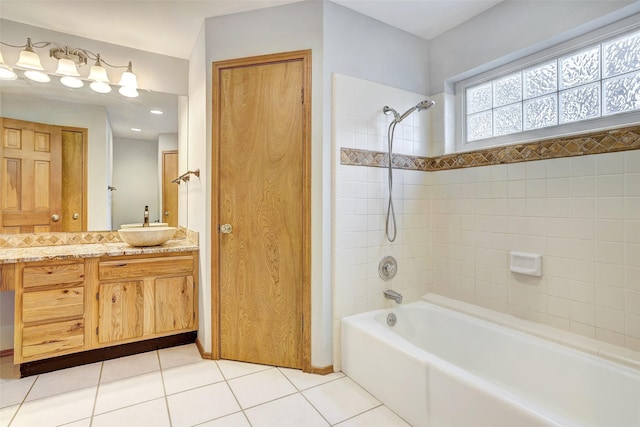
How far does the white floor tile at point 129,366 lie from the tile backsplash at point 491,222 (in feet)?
4.20

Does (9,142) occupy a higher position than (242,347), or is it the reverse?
(9,142)

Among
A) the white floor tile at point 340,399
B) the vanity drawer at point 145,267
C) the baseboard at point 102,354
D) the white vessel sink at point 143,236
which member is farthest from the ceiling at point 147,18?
the white floor tile at point 340,399

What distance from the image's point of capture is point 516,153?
1.93 metres

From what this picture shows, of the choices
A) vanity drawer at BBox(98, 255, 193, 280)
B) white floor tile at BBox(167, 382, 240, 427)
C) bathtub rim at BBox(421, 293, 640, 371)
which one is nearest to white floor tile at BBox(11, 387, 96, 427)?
white floor tile at BBox(167, 382, 240, 427)

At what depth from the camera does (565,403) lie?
1503 millimetres

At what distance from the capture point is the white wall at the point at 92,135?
229cm

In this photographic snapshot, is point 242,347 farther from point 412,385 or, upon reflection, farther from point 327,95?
point 327,95

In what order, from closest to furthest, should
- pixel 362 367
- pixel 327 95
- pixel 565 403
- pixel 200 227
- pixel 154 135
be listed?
pixel 565 403 < pixel 362 367 < pixel 327 95 < pixel 200 227 < pixel 154 135

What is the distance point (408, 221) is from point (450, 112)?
914 millimetres

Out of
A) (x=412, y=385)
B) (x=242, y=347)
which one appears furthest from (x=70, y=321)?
(x=412, y=385)

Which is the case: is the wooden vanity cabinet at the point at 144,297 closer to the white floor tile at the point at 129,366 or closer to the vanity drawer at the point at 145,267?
the vanity drawer at the point at 145,267

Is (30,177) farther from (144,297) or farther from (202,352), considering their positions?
(202,352)

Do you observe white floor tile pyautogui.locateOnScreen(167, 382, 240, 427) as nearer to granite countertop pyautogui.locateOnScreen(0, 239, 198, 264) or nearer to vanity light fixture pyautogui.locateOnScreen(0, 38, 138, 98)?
granite countertop pyautogui.locateOnScreen(0, 239, 198, 264)

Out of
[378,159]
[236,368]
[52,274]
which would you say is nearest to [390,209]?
[378,159]
